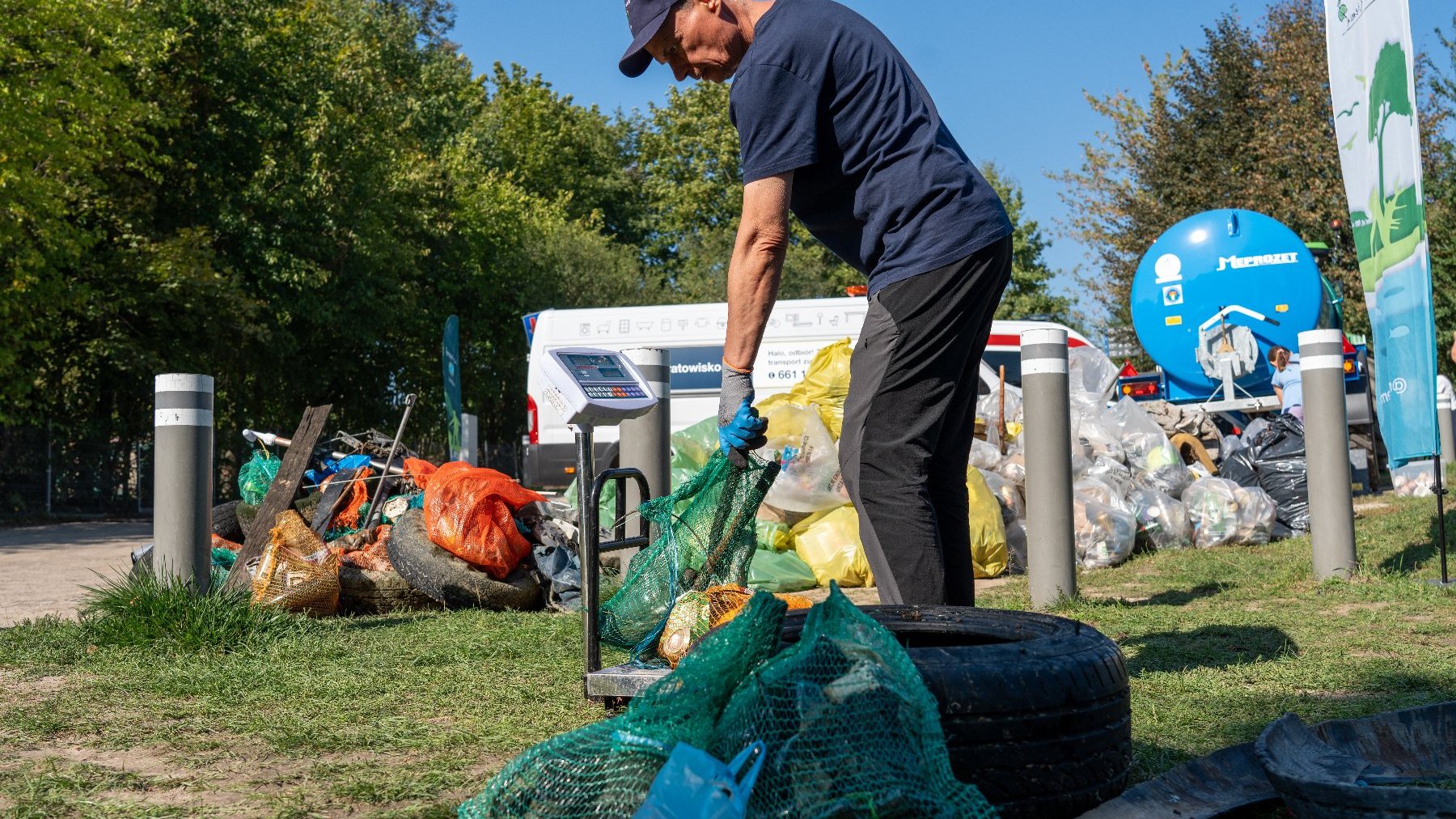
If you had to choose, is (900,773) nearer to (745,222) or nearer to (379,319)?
(745,222)

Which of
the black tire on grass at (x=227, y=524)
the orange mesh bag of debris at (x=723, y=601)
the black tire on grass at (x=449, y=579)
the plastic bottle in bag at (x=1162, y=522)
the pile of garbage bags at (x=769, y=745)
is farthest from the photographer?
the plastic bottle in bag at (x=1162, y=522)

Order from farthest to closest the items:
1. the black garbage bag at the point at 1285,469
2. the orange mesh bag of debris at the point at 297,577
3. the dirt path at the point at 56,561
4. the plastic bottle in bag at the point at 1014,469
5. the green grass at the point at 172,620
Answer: the black garbage bag at the point at 1285,469, the plastic bottle in bag at the point at 1014,469, the dirt path at the point at 56,561, the orange mesh bag of debris at the point at 297,577, the green grass at the point at 172,620

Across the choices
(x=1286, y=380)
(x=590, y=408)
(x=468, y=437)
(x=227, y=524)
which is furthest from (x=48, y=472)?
(x=590, y=408)

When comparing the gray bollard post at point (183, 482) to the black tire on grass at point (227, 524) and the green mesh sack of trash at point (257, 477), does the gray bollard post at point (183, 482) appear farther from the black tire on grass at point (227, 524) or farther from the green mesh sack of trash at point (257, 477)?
the green mesh sack of trash at point (257, 477)

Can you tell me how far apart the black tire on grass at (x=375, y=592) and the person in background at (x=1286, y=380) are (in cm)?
739

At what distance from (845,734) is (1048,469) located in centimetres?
398

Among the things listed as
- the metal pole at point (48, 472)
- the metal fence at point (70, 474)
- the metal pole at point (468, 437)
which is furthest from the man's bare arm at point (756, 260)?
the metal pole at point (48, 472)

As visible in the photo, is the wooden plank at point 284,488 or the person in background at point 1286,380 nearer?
the wooden plank at point 284,488

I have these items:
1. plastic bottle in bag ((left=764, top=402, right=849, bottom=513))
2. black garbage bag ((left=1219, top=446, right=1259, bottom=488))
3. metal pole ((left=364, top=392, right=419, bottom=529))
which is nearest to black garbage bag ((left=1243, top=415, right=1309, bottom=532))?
black garbage bag ((left=1219, top=446, right=1259, bottom=488))

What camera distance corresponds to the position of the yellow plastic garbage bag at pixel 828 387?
866 cm

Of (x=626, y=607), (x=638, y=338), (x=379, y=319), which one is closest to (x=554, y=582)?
(x=626, y=607)

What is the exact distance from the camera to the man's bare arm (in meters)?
3.07

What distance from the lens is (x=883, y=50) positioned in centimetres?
324

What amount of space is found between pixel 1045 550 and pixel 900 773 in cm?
→ 392
